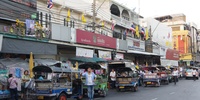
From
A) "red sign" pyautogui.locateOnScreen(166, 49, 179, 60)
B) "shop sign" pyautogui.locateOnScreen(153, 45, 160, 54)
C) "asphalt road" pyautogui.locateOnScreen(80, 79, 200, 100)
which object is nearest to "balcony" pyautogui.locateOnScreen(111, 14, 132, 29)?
"shop sign" pyautogui.locateOnScreen(153, 45, 160, 54)

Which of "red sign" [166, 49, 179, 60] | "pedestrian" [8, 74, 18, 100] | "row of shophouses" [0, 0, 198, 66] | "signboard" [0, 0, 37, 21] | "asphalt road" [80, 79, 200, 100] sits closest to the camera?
"pedestrian" [8, 74, 18, 100]

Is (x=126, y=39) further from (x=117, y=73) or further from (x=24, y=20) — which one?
(x=24, y=20)

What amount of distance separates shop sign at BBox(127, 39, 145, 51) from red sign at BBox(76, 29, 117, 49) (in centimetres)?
583

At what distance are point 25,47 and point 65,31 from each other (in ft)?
16.8

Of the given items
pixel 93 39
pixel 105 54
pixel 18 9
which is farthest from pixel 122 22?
pixel 18 9

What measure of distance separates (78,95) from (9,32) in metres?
5.87

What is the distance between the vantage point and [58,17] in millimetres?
24141

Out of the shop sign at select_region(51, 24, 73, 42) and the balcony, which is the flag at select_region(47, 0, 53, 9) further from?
the balcony

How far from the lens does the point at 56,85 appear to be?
12781mm

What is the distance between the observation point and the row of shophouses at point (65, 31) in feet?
56.3

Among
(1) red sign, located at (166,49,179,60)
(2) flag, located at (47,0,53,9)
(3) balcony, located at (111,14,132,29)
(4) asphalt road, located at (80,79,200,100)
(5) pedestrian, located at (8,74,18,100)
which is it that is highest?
(3) balcony, located at (111,14,132,29)

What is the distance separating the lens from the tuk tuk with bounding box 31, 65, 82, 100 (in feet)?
41.2

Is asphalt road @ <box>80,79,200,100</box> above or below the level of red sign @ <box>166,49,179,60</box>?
below

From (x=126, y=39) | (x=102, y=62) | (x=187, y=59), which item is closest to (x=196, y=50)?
(x=187, y=59)
